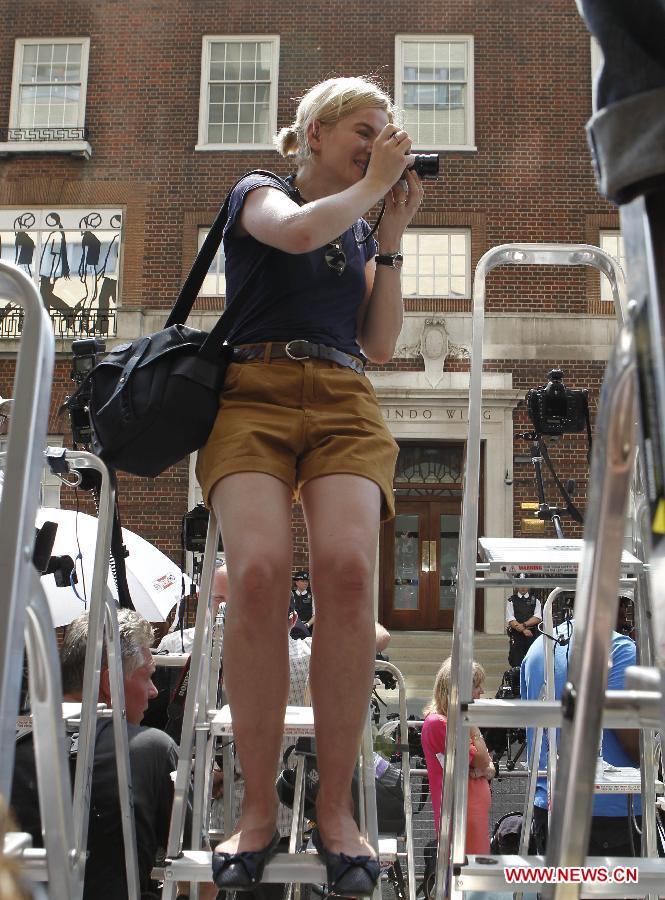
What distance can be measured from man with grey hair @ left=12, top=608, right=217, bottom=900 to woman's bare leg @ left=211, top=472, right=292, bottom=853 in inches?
41.3

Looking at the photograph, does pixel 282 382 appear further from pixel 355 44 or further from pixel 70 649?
pixel 355 44

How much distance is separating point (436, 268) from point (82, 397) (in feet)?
40.6

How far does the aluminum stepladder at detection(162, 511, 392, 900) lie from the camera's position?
1723mm

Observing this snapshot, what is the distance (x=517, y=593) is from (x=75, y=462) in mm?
10080

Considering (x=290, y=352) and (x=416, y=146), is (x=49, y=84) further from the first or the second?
(x=290, y=352)

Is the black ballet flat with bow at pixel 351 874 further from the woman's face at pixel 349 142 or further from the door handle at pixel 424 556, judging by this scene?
the door handle at pixel 424 556

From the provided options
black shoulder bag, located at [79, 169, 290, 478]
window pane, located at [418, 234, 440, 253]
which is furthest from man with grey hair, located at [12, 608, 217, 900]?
window pane, located at [418, 234, 440, 253]

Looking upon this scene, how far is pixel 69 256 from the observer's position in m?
15.3

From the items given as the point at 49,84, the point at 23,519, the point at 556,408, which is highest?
the point at 49,84

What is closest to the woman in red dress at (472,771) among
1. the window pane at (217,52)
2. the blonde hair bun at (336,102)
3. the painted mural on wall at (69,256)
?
the blonde hair bun at (336,102)

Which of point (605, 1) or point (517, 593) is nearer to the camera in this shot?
point (605, 1)

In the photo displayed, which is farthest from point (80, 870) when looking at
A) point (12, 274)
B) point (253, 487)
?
point (12, 274)

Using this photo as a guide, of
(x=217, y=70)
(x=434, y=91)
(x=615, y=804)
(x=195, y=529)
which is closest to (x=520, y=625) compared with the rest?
(x=615, y=804)

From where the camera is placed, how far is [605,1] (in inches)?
41.5
